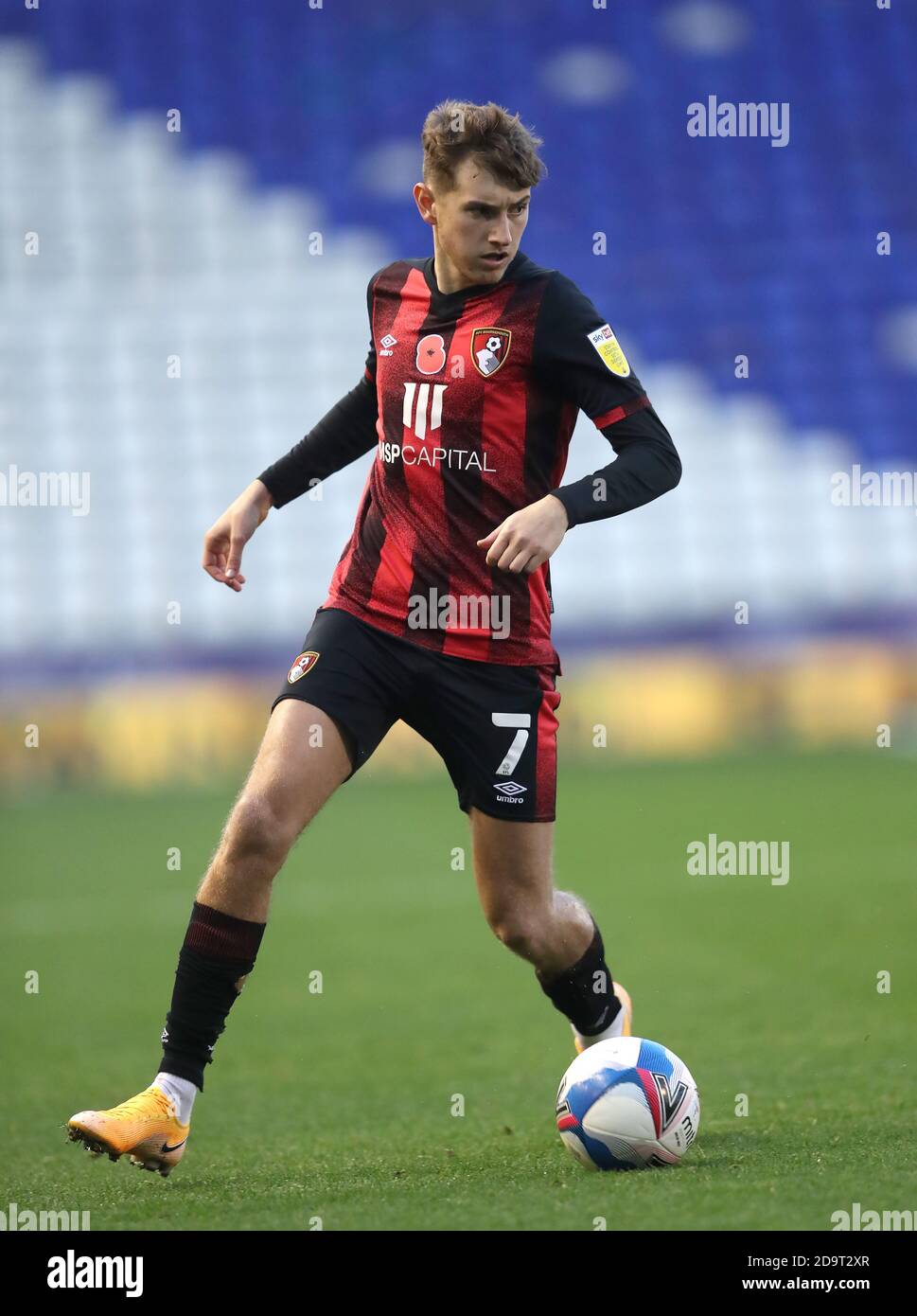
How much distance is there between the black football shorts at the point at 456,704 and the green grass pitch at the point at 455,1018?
0.90 m

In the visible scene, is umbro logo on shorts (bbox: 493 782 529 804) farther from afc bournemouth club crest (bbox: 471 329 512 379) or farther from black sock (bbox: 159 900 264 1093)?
afc bournemouth club crest (bbox: 471 329 512 379)

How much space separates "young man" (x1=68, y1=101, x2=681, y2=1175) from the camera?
12.5 ft

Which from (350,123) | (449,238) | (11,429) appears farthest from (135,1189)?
(350,123)

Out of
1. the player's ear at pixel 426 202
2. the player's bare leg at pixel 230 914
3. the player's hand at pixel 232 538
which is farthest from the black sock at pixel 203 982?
the player's ear at pixel 426 202

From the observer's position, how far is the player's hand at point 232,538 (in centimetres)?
443

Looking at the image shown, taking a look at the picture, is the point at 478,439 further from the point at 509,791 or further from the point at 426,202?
the point at 509,791

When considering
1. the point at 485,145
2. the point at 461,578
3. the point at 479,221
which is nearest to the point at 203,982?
the point at 461,578

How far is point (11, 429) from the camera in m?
18.5

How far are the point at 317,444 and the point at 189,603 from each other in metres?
13.2

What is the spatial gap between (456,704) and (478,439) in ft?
2.17

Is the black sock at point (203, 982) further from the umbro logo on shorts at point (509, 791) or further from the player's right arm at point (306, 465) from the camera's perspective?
the player's right arm at point (306, 465)

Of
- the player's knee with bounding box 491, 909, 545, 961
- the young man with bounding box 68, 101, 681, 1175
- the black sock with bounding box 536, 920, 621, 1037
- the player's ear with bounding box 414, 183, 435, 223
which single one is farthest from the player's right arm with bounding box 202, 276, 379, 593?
the black sock with bounding box 536, 920, 621, 1037

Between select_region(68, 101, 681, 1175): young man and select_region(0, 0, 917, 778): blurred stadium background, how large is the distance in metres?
12.3

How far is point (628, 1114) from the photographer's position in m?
3.76
